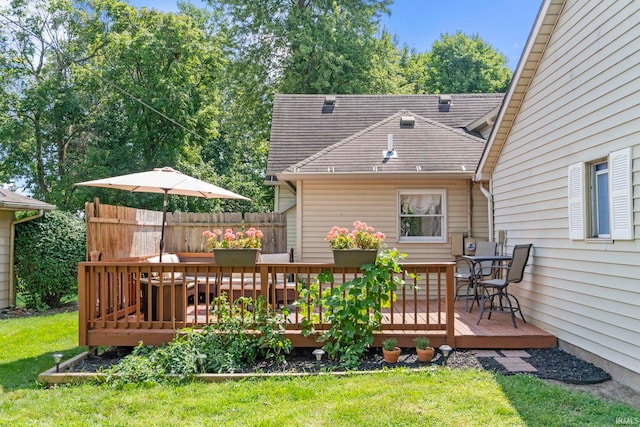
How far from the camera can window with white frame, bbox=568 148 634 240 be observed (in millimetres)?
4324

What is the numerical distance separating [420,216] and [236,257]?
15.0 ft

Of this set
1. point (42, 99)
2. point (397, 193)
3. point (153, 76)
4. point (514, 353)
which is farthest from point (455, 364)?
point (42, 99)

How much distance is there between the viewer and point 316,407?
3.83m

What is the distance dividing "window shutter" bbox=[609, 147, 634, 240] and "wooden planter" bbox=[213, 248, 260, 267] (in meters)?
3.83

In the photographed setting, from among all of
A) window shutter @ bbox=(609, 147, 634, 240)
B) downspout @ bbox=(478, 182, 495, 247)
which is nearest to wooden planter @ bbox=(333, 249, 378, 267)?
window shutter @ bbox=(609, 147, 634, 240)

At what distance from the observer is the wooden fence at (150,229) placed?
631 cm

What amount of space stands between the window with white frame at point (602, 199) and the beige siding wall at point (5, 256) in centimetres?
1013

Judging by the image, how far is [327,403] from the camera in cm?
392

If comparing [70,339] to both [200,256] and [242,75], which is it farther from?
[242,75]

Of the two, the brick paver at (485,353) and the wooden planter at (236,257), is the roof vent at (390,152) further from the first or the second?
the brick paver at (485,353)

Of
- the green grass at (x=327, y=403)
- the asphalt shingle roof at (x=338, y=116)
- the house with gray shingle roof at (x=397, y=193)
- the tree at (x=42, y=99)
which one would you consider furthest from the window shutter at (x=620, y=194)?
the tree at (x=42, y=99)

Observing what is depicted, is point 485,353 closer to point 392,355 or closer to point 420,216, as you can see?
point 392,355

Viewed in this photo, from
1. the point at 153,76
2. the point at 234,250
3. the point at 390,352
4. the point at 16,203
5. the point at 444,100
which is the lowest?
the point at 390,352

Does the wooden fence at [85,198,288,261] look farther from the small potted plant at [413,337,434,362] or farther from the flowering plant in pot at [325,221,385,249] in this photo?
the small potted plant at [413,337,434,362]
